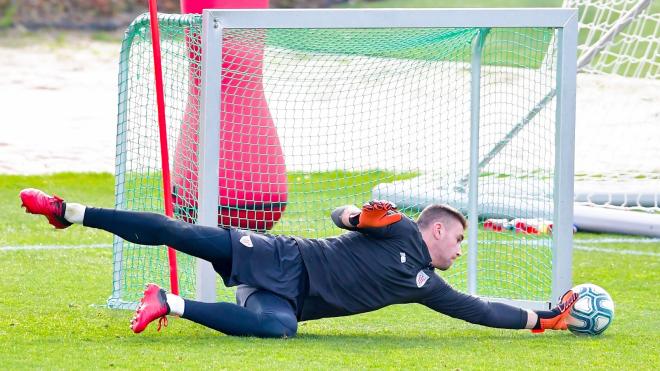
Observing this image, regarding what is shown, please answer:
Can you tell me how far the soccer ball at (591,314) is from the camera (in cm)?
487

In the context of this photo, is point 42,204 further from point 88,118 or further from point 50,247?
point 88,118

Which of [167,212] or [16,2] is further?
[16,2]

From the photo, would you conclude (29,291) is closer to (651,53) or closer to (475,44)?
(475,44)

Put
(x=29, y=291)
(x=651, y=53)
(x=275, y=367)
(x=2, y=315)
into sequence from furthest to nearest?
(x=651, y=53) → (x=29, y=291) → (x=2, y=315) → (x=275, y=367)

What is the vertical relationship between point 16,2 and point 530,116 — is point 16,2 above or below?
above

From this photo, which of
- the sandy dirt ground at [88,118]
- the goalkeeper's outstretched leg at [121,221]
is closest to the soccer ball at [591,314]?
the goalkeeper's outstretched leg at [121,221]

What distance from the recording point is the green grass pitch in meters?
4.21

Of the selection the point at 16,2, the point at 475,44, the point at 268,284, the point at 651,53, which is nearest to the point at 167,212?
the point at 268,284

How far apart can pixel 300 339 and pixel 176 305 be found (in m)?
0.53

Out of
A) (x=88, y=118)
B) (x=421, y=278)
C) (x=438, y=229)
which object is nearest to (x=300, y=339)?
(x=421, y=278)

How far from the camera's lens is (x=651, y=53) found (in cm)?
1014

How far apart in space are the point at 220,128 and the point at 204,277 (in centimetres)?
66

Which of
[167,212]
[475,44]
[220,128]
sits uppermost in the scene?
[475,44]

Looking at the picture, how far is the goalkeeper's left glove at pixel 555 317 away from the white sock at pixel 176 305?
1.47 m
